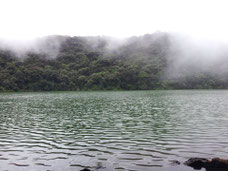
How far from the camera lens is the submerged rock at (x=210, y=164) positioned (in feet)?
45.5

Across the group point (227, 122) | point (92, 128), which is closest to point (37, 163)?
point (92, 128)

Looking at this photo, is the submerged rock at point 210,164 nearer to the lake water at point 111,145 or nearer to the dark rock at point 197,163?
the dark rock at point 197,163

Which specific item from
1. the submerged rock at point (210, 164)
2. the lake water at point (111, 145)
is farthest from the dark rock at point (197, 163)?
the lake water at point (111, 145)

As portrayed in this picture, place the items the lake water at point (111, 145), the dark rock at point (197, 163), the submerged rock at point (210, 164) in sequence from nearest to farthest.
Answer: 1. the submerged rock at point (210, 164)
2. the dark rock at point (197, 163)
3. the lake water at point (111, 145)

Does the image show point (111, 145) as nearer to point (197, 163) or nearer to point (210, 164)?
point (197, 163)

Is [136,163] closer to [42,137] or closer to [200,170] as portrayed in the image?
[200,170]

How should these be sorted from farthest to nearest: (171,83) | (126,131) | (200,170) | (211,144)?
(171,83), (126,131), (211,144), (200,170)

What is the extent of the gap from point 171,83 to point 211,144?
183 meters

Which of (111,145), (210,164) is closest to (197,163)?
(210,164)

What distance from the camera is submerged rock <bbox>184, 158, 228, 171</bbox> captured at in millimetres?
13875

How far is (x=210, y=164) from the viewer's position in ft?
47.0

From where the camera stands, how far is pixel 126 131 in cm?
2647

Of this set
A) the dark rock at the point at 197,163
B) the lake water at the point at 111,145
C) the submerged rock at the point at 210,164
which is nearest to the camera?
the submerged rock at the point at 210,164

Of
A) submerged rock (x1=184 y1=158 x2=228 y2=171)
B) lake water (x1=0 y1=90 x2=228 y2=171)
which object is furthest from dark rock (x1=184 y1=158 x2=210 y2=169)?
lake water (x1=0 y1=90 x2=228 y2=171)
